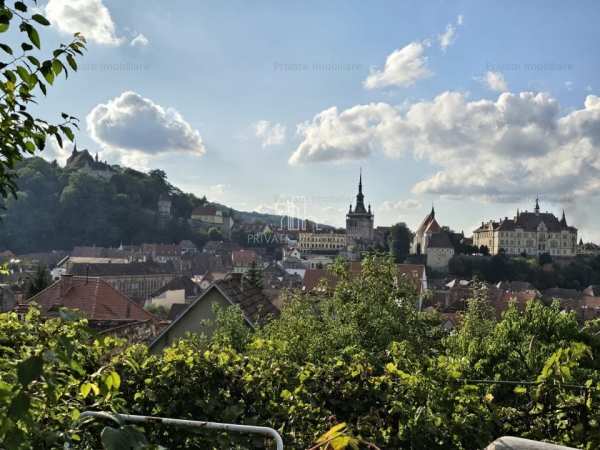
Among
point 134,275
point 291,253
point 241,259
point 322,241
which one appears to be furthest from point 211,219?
point 134,275

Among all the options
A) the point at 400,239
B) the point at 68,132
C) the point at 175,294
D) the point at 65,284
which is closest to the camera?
the point at 68,132

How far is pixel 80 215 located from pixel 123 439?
5352 inches

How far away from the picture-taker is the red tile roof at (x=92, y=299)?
2030 cm

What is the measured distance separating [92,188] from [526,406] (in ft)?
432

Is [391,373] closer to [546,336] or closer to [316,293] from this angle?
[546,336]

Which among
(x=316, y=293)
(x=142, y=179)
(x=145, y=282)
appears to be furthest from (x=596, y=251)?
(x=316, y=293)

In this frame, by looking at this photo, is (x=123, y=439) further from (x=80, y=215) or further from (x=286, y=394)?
(x=80, y=215)

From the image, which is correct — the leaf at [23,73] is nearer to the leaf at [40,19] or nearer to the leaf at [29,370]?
the leaf at [40,19]

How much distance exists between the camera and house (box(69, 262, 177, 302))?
7969 cm

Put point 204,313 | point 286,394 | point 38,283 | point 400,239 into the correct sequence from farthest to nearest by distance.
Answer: point 400,239 < point 38,283 < point 204,313 < point 286,394

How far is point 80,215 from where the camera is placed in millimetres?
126188

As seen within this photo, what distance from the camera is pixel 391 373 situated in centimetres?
386

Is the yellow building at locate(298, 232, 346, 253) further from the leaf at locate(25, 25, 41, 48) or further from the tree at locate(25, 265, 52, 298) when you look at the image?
the leaf at locate(25, 25, 41, 48)

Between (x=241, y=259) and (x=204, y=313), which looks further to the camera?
(x=241, y=259)
